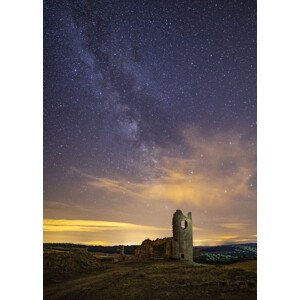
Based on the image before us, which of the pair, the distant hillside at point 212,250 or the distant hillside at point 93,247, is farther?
the distant hillside at point 93,247

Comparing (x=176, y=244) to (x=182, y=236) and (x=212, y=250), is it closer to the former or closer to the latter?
(x=182, y=236)

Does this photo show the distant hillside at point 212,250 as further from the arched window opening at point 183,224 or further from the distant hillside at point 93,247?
the arched window opening at point 183,224

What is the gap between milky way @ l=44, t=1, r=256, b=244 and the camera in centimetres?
1052

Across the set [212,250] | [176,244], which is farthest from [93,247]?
[212,250]

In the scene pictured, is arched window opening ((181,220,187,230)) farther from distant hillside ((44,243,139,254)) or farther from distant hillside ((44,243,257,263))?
distant hillside ((44,243,139,254))

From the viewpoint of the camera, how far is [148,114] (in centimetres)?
1070

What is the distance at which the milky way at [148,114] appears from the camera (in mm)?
10516

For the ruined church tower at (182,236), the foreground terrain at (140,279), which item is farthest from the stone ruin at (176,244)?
the foreground terrain at (140,279)

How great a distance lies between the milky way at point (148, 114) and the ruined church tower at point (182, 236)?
15 cm

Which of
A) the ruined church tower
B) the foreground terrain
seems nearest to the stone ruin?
the ruined church tower

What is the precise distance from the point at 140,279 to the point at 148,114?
115 inches
